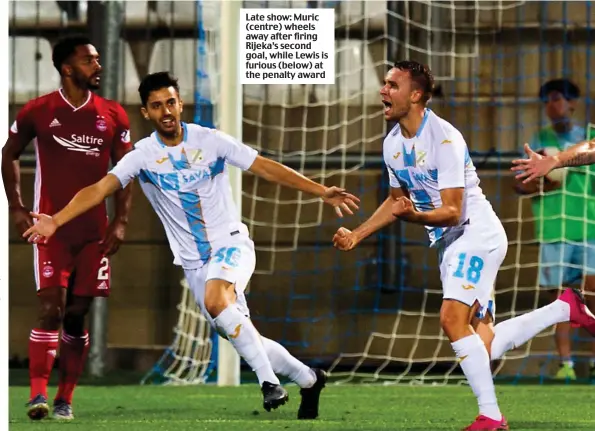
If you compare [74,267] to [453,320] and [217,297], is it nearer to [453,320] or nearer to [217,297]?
[217,297]

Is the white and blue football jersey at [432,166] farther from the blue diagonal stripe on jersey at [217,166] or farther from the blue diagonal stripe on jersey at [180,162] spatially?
the blue diagonal stripe on jersey at [180,162]

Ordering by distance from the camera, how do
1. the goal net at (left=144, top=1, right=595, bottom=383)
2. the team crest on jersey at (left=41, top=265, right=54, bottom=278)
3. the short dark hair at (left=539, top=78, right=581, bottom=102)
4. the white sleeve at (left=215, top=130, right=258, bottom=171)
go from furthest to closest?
the goal net at (left=144, top=1, right=595, bottom=383) → the short dark hair at (left=539, top=78, right=581, bottom=102) → the team crest on jersey at (left=41, top=265, right=54, bottom=278) → the white sleeve at (left=215, top=130, right=258, bottom=171)

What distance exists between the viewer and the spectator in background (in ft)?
32.5

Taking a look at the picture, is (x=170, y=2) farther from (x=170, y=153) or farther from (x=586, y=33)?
(x=170, y=153)

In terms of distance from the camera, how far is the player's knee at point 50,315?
25.0 feet

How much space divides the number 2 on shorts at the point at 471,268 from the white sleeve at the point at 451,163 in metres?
0.31

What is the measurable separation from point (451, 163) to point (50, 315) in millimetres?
2270

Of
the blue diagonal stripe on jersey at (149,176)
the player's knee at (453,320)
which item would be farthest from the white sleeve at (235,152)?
the player's knee at (453,320)

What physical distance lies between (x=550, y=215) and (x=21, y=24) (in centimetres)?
385

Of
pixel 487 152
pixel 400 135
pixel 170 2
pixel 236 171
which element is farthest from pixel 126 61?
pixel 400 135

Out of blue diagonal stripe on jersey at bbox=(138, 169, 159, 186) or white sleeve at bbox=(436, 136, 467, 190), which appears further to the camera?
blue diagonal stripe on jersey at bbox=(138, 169, 159, 186)

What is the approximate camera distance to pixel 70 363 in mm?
7660

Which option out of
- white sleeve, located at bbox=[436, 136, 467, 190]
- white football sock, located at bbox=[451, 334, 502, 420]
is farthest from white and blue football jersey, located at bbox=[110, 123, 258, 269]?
white football sock, located at bbox=[451, 334, 502, 420]

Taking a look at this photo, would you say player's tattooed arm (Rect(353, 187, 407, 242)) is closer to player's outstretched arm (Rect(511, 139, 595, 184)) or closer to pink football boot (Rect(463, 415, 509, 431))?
player's outstretched arm (Rect(511, 139, 595, 184))
